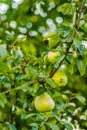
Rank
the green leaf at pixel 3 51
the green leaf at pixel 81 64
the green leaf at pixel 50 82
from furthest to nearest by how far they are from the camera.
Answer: the green leaf at pixel 81 64
the green leaf at pixel 50 82
the green leaf at pixel 3 51

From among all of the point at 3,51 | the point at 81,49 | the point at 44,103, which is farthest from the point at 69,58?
the point at 3,51

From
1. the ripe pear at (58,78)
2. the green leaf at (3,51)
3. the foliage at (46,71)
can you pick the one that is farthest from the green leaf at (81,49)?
the green leaf at (3,51)

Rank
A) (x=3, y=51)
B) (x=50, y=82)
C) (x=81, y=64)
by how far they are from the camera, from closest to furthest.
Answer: (x=3, y=51)
(x=50, y=82)
(x=81, y=64)

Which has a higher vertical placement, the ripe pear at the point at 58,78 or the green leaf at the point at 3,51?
the green leaf at the point at 3,51

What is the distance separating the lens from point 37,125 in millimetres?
1920

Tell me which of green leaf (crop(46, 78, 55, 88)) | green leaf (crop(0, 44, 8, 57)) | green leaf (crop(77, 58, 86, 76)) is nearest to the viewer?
green leaf (crop(0, 44, 8, 57))

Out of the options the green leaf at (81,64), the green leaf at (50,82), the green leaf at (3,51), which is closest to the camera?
the green leaf at (3,51)

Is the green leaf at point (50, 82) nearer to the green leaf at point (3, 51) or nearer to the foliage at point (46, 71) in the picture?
the foliage at point (46, 71)

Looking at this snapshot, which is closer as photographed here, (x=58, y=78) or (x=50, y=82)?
(x=50, y=82)

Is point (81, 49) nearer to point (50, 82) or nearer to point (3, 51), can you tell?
point (50, 82)

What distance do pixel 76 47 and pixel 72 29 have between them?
8 cm

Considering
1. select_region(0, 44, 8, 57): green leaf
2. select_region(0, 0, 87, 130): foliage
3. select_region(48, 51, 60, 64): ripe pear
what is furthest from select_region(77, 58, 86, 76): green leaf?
select_region(0, 44, 8, 57): green leaf

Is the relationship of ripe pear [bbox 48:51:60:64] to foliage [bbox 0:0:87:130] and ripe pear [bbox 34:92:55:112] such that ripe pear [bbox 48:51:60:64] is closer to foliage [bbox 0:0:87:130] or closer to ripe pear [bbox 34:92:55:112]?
foliage [bbox 0:0:87:130]

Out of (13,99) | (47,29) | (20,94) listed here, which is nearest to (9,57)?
(20,94)
